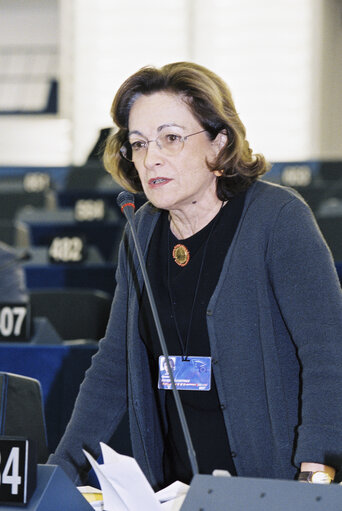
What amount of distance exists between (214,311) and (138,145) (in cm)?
33

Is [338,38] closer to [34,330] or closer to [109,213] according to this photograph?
[109,213]

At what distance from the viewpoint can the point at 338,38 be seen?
8.60 m

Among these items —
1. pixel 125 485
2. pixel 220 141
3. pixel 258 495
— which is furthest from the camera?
pixel 220 141

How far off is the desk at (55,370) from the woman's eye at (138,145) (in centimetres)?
74

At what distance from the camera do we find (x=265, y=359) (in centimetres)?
147

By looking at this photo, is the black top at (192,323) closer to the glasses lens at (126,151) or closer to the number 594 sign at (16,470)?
the glasses lens at (126,151)

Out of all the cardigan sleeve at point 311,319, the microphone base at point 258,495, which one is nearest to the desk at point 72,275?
the cardigan sleeve at point 311,319

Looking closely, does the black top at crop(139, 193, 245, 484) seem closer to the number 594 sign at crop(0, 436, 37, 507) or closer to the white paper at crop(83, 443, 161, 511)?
the white paper at crop(83, 443, 161, 511)

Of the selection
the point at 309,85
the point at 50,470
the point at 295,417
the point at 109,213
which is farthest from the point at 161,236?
the point at 309,85

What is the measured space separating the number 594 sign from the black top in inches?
19.6

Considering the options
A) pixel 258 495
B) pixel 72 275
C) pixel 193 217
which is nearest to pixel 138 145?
pixel 193 217

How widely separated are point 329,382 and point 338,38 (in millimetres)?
7738

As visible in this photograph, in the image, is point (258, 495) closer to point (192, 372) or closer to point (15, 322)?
point (192, 372)

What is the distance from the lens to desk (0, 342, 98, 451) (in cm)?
218
